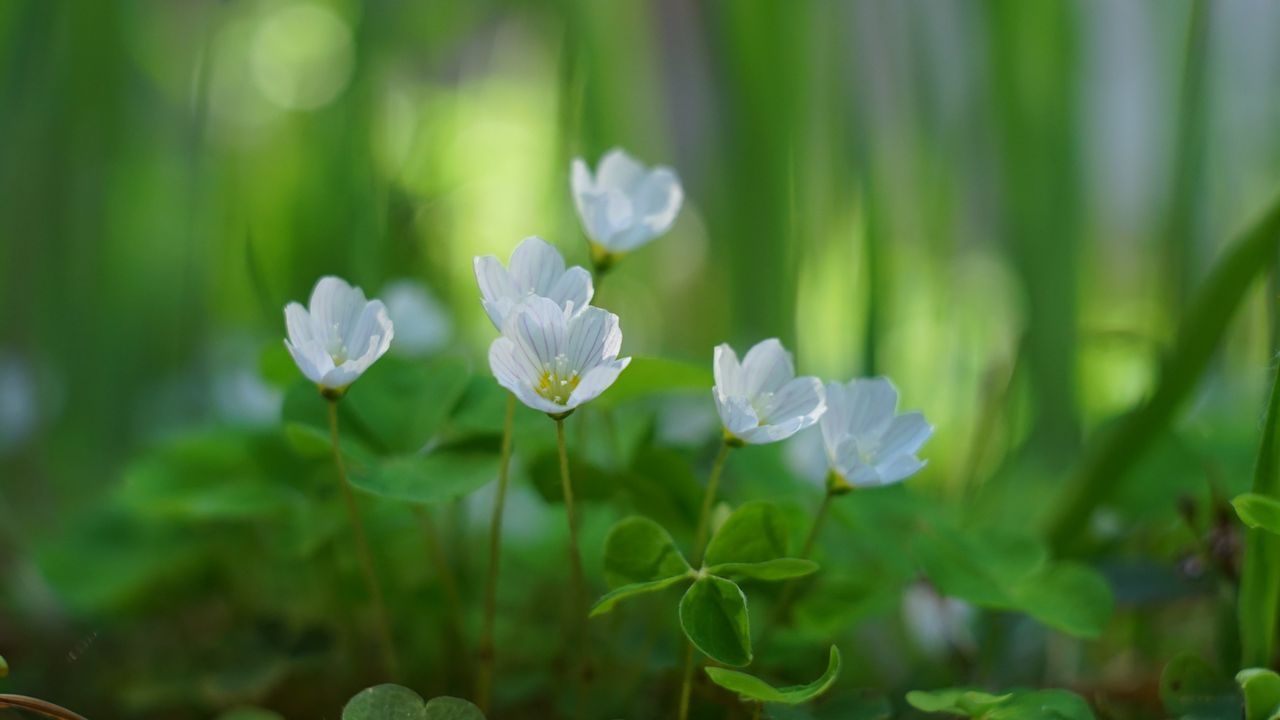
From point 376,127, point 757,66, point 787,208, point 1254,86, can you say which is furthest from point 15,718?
point 1254,86

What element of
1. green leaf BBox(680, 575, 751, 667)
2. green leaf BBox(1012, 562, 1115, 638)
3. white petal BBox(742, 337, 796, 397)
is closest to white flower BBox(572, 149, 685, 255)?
white petal BBox(742, 337, 796, 397)

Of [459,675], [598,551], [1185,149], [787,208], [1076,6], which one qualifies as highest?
[1076,6]

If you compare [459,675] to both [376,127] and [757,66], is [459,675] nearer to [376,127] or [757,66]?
[376,127]

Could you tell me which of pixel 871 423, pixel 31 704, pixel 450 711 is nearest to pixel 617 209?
pixel 871 423

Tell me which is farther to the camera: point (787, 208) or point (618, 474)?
point (787, 208)

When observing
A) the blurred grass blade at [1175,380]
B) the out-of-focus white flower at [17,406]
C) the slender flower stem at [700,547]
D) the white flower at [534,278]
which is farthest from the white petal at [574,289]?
the out-of-focus white flower at [17,406]
